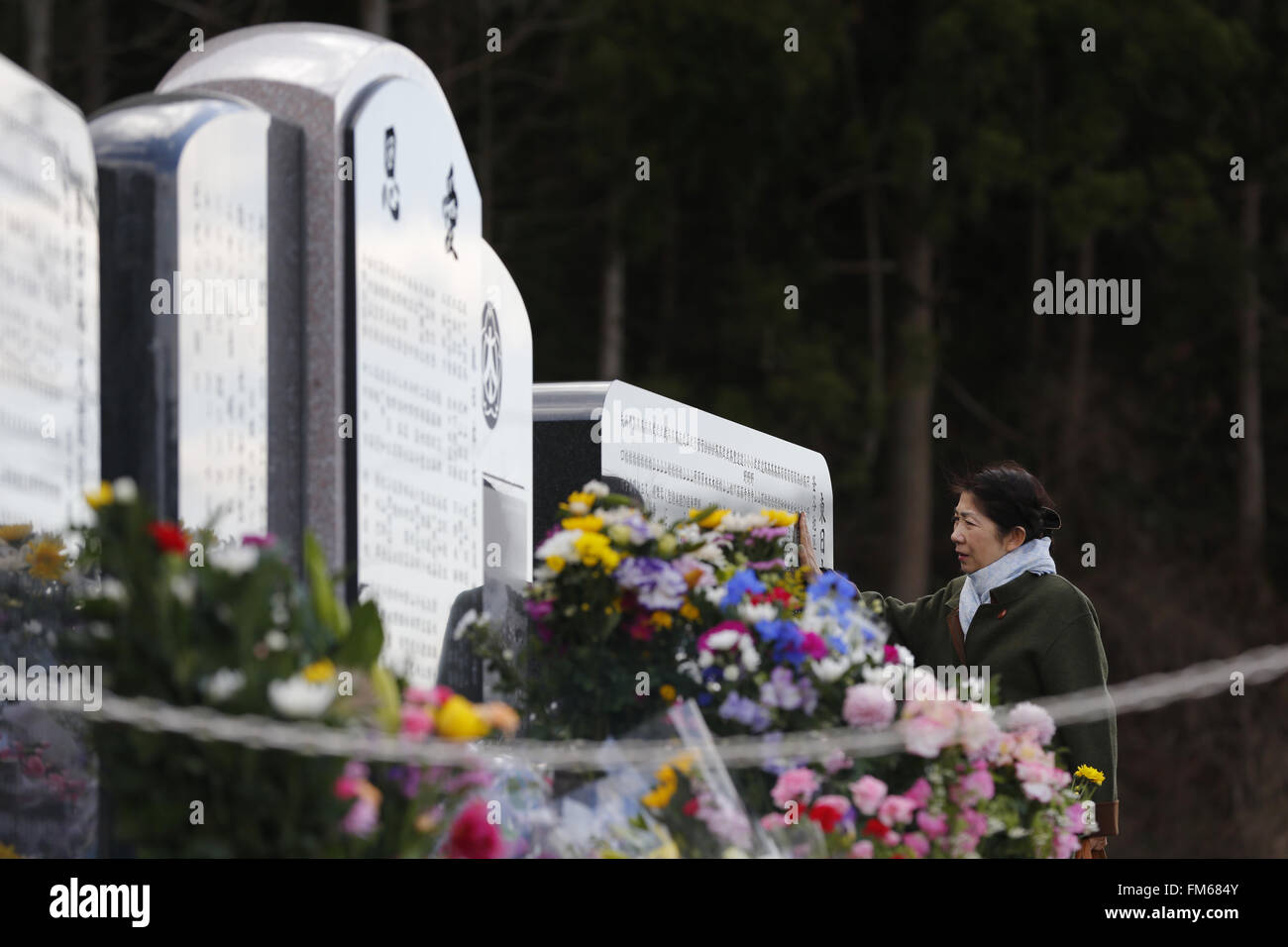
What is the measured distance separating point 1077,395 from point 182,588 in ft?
49.6

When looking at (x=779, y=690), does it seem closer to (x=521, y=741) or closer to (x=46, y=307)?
(x=521, y=741)

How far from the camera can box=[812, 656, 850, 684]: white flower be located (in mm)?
3889

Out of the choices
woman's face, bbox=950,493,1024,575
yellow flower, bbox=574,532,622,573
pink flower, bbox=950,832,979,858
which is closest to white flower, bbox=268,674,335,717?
yellow flower, bbox=574,532,622,573

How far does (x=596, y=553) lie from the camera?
13.3ft

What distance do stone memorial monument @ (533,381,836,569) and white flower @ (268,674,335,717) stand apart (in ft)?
10.8

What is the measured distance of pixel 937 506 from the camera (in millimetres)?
17953

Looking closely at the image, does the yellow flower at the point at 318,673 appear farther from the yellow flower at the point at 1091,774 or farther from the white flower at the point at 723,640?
the yellow flower at the point at 1091,774

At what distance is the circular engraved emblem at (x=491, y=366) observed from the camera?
5.50 meters

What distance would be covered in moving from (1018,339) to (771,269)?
3156 millimetres

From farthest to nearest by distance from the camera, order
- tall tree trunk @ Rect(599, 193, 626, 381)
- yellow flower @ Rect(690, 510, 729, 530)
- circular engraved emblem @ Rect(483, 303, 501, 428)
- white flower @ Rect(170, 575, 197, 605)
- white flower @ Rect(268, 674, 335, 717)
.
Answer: tall tree trunk @ Rect(599, 193, 626, 381)
circular engraved emblem @ Rect(483, 303, 501, 428)
yellow flower @ Rect(690, 510, 729, 530)
white flower @ Rect(170, 575, 197, 605)
white flower @ Rect(268, 674, 335, 717)

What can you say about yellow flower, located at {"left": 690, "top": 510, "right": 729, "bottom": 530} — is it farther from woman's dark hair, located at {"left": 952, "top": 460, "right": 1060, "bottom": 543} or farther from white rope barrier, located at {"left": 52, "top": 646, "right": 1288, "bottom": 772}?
woman's dark hair, located at {"left": 952, "top": 460, "right": 1060, "bottom": 543}

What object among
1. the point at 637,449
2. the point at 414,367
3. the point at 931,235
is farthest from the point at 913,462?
the point at 414,367
